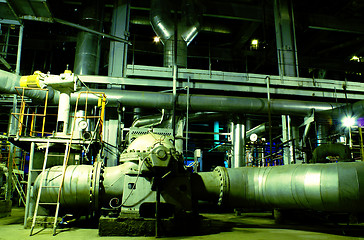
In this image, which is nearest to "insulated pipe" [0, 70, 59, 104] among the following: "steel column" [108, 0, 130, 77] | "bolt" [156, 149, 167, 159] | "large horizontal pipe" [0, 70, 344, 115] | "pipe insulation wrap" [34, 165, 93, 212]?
"large horizontal pipe" [0, 70, 344, 115]

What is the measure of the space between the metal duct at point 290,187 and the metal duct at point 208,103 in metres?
3.40

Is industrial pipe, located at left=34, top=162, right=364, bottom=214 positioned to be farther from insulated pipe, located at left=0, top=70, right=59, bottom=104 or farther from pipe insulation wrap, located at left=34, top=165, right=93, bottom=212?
insulated pipe, located at left=0, top=70, right=59, bottom=104

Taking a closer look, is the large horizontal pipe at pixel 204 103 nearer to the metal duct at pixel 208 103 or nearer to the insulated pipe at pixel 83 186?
the metal duct at pixel 208 103

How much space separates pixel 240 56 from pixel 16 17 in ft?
32.4

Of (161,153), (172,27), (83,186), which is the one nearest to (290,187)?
(161,153)

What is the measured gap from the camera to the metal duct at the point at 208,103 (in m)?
8.27

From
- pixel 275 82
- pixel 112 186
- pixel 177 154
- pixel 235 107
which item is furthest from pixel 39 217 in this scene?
pixel 275 82

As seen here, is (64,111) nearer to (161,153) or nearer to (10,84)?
(10,84)

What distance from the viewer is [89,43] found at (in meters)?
9.55

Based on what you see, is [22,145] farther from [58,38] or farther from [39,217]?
[58,38]

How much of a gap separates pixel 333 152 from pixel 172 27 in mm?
6721

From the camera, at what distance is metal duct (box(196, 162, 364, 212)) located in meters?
4.26

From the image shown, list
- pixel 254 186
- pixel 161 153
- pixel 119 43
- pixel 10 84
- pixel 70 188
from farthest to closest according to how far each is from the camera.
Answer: pixel 119 43
pixel 10 84
pixel 254 186
pixel 70 188
pixel 161 153

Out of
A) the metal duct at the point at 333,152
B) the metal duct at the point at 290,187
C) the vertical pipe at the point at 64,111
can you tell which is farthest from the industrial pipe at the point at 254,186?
the metal duct at the point at 333,152
